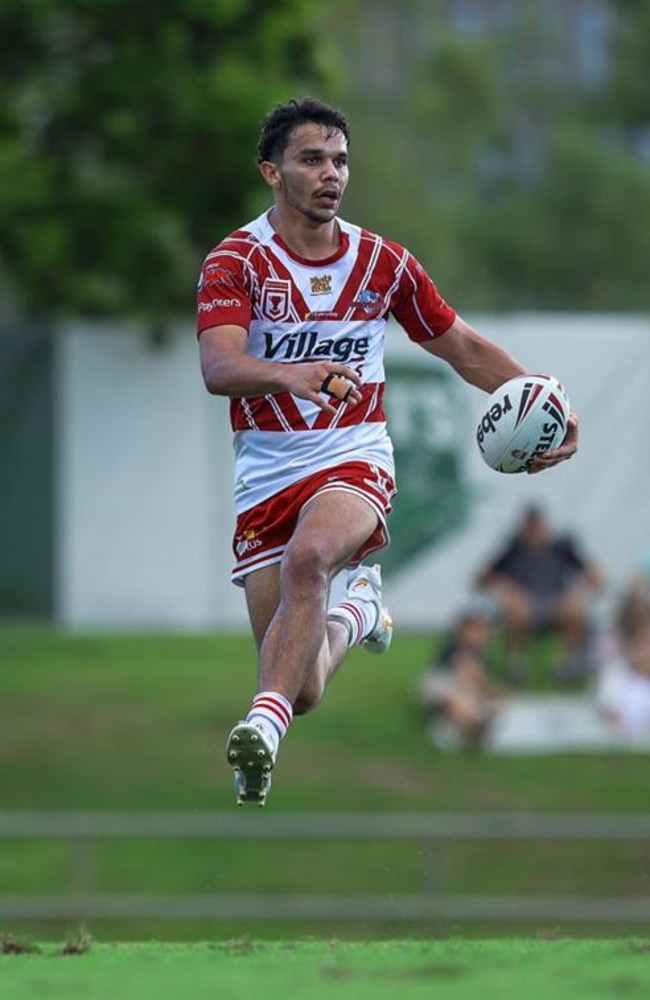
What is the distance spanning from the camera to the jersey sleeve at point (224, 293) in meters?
9.27

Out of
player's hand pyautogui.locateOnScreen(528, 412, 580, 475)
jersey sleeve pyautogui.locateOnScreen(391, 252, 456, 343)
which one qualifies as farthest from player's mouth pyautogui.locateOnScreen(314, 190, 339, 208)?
player's hand pyautogui.locateOnScreen(528, 412, 580, 475)

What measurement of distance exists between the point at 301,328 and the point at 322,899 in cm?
899

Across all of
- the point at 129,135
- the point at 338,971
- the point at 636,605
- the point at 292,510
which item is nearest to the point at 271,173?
the point at 292,510

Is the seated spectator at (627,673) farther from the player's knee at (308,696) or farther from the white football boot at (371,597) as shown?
the player's knee at (308,696)

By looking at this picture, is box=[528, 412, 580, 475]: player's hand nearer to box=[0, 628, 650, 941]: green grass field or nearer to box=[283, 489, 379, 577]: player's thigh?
box=[283, 489, 379, 577]: player's thigh

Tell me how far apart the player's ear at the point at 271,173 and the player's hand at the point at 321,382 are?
1075mm

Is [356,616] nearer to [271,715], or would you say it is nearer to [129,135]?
[271,715]

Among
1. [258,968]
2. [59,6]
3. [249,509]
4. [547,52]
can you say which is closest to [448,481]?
[59,6]

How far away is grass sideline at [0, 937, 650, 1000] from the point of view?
722 cm

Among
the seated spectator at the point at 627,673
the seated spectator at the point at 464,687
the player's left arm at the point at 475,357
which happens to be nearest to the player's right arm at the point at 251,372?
the player's left arm at the point at 475,357

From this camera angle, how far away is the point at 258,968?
785cm

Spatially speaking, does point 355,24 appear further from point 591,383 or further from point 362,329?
point 362,329

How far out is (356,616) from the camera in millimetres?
10141

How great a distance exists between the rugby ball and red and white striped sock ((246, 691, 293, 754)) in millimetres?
1381
